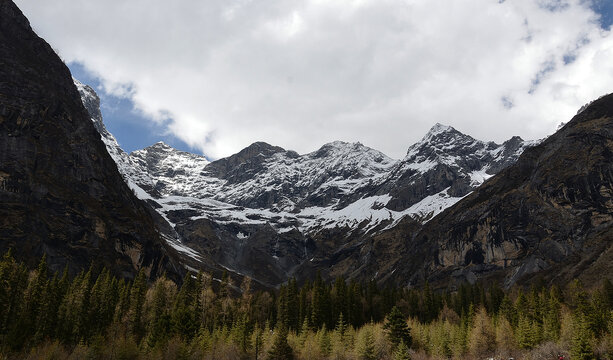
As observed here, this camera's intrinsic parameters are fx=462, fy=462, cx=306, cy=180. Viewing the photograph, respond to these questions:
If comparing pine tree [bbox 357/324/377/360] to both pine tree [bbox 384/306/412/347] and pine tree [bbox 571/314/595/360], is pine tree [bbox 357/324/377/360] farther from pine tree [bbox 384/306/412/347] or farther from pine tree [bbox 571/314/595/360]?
pine tree [bbox 571/314/595/360]

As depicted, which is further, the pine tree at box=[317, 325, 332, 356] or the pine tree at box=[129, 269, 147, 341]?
the pine tree at box=[129, 269, 147, 341]

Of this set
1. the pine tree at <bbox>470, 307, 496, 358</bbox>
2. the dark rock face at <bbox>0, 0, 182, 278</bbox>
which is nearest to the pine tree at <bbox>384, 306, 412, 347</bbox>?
the pine tree at <bbox>470, 307, 496, 358</bbox>

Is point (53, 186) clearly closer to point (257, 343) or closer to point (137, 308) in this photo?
point (137, 308)

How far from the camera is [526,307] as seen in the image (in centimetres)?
9938

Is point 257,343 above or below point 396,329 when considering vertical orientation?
below

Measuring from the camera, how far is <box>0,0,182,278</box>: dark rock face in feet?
482

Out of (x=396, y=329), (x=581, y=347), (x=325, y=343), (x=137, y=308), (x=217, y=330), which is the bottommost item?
(x=325, y=343)

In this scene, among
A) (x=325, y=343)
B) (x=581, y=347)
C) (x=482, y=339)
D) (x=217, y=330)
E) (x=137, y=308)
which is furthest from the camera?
(x=137, y=308)

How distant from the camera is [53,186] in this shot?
16375 centimetres

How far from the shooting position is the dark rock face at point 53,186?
482ft

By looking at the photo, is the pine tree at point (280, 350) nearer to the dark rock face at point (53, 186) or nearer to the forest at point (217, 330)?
the forest at point (217, 330)

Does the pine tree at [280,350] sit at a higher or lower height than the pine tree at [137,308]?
lower

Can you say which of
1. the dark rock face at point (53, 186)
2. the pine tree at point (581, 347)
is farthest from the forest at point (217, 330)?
the dark rock face at point (53, 186)

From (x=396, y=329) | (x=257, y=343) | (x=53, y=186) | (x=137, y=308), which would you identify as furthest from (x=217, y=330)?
(x=53, y=186)
